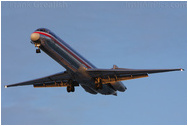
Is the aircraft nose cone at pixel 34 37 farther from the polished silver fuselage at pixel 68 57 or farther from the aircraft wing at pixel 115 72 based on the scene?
the aircraft wing at pixel 115 72

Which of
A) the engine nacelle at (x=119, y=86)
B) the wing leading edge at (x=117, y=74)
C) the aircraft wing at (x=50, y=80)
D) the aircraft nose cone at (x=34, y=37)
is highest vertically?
the aircraft nose cone at (x=34, y=37)

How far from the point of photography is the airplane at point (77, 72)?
50.7m

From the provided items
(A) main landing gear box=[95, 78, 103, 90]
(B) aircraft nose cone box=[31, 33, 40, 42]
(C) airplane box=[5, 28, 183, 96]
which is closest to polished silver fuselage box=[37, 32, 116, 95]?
(C) airplane box=[5, 28, 183, 96]

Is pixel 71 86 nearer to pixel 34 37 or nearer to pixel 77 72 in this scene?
pixel 77 72

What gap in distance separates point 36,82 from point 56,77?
5392 mm

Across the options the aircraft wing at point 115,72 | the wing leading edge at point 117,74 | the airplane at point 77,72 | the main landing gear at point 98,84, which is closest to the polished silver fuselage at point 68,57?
the airplane at point 77,72

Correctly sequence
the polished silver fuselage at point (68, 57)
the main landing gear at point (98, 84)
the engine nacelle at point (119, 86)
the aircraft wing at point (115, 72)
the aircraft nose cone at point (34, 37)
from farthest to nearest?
1. the engine nacelle at point (119, 86)
2. the main landing gear at point (98, 84)
3. the aircraft wing at point (115, 72)
4. the polished silver fuselage at point (68, 57)
5. the aircraft nose cone at point (34, 37)

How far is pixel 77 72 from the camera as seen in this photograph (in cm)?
5341

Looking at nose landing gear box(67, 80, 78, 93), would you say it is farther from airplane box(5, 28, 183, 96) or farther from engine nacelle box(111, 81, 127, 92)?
engine nacelle box(111, 81, 127, 92)

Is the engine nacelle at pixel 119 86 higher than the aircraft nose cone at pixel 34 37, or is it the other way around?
the aircraft nose cone at pixel 34 37

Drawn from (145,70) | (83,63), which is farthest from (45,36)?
(145,70)

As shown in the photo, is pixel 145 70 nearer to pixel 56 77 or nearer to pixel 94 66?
pixel 94 66

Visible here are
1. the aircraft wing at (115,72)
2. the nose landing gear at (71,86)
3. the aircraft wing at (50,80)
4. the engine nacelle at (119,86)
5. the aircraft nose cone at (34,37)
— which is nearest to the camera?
the aircraft nose cone at (34,37)

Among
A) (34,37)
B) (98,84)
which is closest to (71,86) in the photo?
(98,84)
